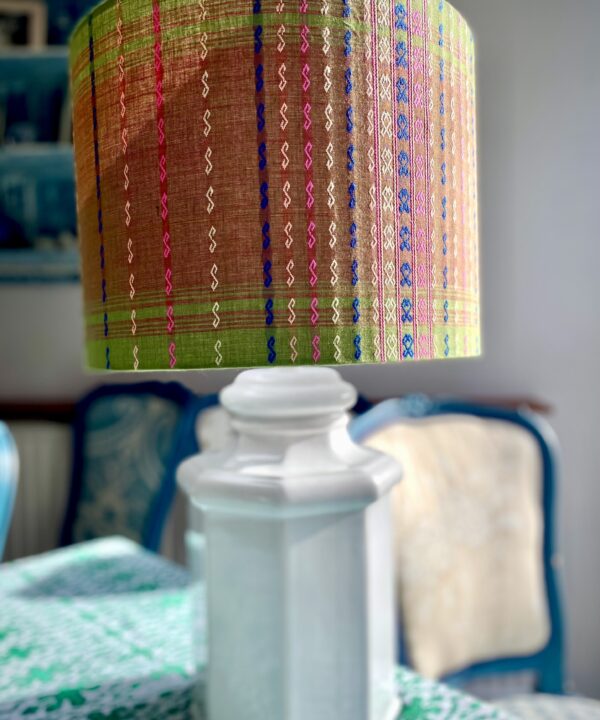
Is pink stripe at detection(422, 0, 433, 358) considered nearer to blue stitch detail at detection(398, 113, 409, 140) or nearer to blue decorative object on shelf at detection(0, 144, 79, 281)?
blue stitch detail at detection(398, 113, 409, 140)

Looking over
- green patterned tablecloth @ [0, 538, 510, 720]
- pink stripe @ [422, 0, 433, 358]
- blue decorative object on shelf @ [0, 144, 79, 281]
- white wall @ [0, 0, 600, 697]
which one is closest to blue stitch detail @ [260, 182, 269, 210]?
pink stripe @ [422, 0, 433, 358]

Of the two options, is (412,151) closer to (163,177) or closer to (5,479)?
(163,177)

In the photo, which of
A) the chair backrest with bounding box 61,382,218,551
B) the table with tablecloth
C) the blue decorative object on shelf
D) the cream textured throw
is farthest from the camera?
the blue decorative object on shelf

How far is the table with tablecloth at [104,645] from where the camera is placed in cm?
61

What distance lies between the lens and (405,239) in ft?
1.37

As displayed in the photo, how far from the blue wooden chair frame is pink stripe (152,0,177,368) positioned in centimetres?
64

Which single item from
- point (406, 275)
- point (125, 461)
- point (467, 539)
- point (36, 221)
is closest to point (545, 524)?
point (467, 539)

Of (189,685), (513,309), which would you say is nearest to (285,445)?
(189,685)

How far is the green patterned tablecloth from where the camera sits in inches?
24.1

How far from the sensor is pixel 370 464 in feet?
1.65

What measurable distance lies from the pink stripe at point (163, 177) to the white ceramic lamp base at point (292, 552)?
0.39 ft

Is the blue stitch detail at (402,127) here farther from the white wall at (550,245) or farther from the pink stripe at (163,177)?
the white wall at (550,245)

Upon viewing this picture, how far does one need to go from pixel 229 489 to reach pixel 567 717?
28.0 inches

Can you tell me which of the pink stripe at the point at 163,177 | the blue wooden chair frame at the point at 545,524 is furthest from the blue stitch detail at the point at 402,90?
the blue wooden chair frame at the point at 545,524
